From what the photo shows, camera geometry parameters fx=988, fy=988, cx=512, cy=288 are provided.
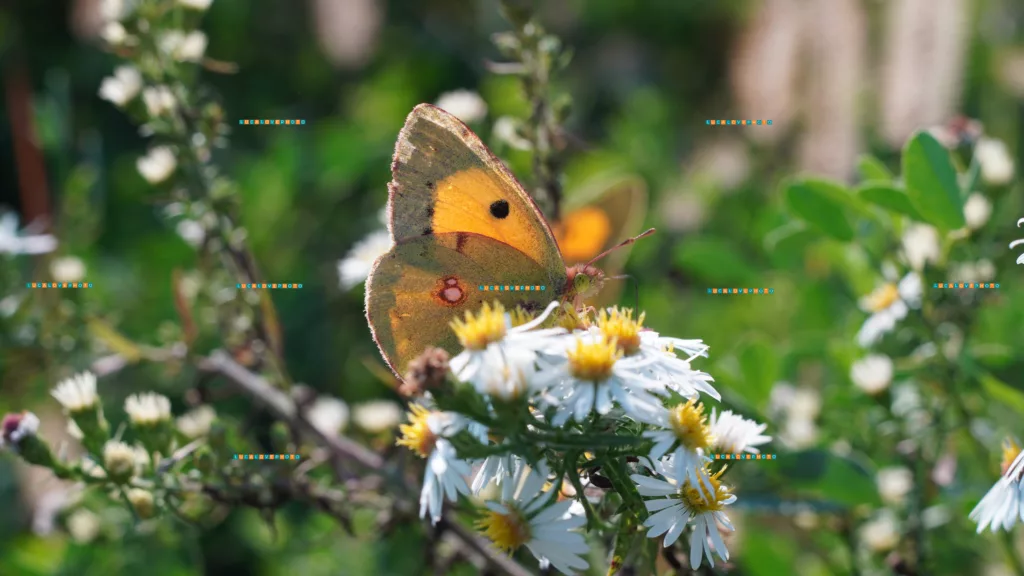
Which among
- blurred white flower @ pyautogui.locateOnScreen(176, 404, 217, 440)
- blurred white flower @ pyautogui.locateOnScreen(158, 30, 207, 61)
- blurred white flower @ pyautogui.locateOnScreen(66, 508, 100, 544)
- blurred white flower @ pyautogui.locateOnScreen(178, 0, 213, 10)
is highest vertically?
blurred white flower @ pyautogui.locateOnScreen(178, 0, 213, 10)

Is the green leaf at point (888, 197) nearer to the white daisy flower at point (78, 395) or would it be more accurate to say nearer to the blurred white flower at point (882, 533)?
the blurred white flower at point (882, 533)

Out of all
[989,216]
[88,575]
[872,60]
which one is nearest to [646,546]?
[989,216]

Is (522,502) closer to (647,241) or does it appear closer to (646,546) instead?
(646,546)

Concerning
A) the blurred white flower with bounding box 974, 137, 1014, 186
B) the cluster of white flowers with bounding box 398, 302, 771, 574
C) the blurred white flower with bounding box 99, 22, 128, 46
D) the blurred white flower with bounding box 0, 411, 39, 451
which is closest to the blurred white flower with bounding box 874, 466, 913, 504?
the blurred white flower with bounding box 974, 137, 1014, 186

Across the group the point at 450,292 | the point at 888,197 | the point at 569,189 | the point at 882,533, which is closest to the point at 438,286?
the point at 450,292

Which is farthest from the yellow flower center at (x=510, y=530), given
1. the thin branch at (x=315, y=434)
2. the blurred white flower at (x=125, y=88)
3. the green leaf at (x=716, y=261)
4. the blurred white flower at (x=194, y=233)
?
the green leaf at (x=716, y=261)

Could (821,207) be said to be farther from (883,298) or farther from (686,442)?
(686,442)

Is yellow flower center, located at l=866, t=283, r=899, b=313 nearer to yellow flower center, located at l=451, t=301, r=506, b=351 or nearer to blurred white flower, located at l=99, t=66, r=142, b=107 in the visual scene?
yellow flower center, located at l=451, t=301, r=506, b=351
